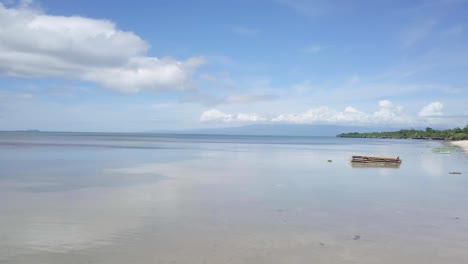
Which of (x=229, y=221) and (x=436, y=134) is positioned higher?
(x=436, y=134)

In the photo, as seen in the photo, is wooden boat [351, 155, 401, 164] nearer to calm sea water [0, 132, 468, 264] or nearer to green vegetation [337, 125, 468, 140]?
calm sea water [0, 132, 468, 264]

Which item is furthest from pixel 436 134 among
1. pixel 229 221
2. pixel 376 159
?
pixel 229 221

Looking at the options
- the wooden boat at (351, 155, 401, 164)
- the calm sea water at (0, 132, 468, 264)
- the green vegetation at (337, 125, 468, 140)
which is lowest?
the calm sea water at (0, 132, 468, 264)

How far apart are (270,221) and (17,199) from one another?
9.75 metres

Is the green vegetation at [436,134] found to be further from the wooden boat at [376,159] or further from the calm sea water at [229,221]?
the calm sea water at [229,221]

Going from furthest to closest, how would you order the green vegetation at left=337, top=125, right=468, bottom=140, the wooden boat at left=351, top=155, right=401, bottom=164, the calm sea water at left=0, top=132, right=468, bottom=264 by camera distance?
the green vegetation at left=337, top=125, right=468, bottom=140, the wooden boat at left=351, top=155, right=401, bottom=164, the calm sea water at left=0, top=132, right=468, bottom=264

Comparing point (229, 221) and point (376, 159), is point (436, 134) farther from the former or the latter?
point (229, 221)

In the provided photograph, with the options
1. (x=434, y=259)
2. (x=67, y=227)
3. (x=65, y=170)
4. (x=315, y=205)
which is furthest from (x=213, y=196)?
(x=65, y=170)

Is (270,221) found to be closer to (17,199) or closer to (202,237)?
(202,237)

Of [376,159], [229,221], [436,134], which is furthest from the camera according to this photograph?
[436,134]

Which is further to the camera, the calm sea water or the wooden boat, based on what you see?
the wooden boat

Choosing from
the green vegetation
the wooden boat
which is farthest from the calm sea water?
the green vegetation

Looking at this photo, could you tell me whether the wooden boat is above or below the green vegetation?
below

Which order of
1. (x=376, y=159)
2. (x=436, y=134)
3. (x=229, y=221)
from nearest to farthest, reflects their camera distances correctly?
(x=229, y=221) < (x=376, y=159) < (x=436, y=134)
